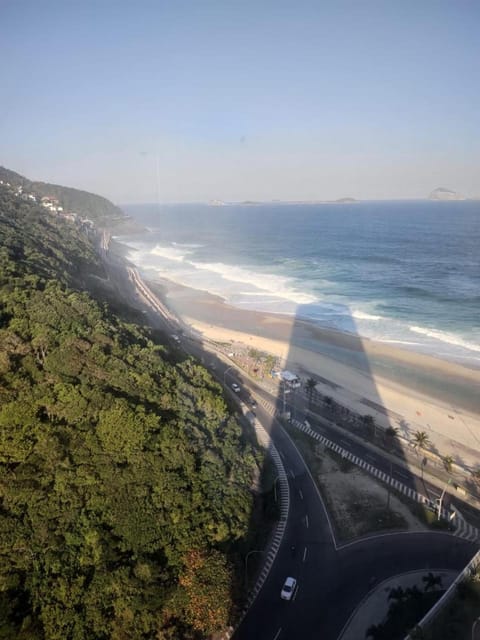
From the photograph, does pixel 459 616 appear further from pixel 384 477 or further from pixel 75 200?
pixel 75 200

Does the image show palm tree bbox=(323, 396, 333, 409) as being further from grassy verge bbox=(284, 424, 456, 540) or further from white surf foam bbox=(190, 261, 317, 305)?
white surf foam bbox=(190, 261, 317, 305)

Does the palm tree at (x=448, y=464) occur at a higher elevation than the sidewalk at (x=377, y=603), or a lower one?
higher

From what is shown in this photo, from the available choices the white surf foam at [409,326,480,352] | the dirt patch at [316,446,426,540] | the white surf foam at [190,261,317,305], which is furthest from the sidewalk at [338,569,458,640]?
the white surf foam at [190,261,317,305]

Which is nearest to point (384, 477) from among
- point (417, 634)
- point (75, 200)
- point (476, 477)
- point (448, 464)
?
point (448, 464)

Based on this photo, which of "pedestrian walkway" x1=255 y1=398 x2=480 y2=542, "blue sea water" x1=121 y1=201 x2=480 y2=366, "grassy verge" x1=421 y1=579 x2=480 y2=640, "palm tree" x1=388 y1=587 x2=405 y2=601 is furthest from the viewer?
"blue sea water" x1=121 y1=201 x2=480 y2=366

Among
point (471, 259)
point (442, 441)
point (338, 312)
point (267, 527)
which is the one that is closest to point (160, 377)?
point (267, 527)

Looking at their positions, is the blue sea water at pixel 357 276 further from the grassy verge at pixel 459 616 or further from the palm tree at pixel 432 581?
the grassy verge at pixel 459 616

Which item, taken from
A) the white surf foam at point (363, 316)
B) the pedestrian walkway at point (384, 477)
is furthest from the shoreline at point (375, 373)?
the white surf foam at point (363, 316)
